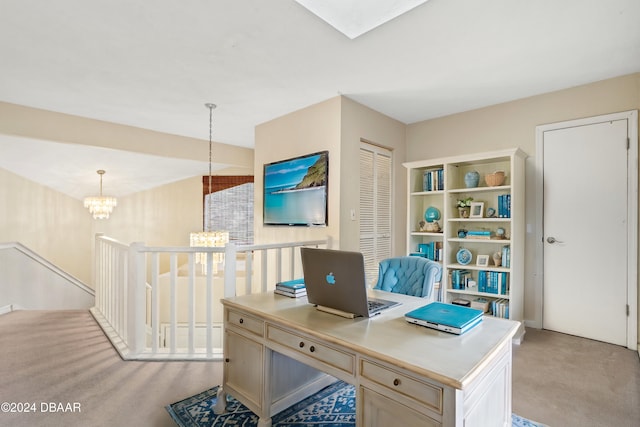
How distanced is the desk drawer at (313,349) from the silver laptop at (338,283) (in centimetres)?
22

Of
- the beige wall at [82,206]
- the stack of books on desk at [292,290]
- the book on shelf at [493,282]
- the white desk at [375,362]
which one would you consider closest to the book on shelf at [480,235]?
the book on shelf at [493,282]

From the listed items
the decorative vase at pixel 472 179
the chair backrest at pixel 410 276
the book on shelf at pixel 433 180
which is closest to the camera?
the chair backrest at pixel 410 276

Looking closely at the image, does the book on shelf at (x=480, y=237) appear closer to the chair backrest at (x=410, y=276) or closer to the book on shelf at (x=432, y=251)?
the book on shelf at (x=432, y=251)

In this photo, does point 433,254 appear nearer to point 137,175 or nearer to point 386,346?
point 386,346

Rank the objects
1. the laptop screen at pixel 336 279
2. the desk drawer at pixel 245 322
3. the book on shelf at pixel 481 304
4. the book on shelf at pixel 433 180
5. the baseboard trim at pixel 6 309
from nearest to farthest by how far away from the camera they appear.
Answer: the laptop screen at pixel 336 279, the desk drawer at pixel 245 322, the book on shelf at pixel 481 304, the book on shelf at pixel 433 180, the baseboard trim at pixel 6 309

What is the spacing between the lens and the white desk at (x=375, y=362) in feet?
3.54

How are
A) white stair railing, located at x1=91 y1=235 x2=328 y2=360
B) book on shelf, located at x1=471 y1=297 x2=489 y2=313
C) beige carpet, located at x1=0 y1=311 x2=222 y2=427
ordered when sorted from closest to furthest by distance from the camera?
beige carpet, located at x1=0 y1=311 x2=222 y2=427
white stair railing, located at x1=91 y1=235 x2=328 y2=360
book on shelf, located at x1=471 y1=297 x2=489 y2=313

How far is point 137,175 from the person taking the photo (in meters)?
5.42

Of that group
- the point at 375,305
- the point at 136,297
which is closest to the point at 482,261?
the point at 375,305

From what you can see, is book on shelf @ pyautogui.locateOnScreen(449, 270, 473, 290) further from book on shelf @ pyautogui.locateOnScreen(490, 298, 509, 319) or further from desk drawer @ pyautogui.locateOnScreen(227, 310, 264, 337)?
desk drawer @ pyautogui.locateOnScreen(227, 310, 264, 337)

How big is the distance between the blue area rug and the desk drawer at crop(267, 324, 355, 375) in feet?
2.07

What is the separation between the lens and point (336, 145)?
11.2 ft

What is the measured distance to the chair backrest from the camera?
82.7 inches

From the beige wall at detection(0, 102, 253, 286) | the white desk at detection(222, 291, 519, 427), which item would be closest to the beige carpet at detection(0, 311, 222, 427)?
the white desk at detection(222, 291, 519, 427)
